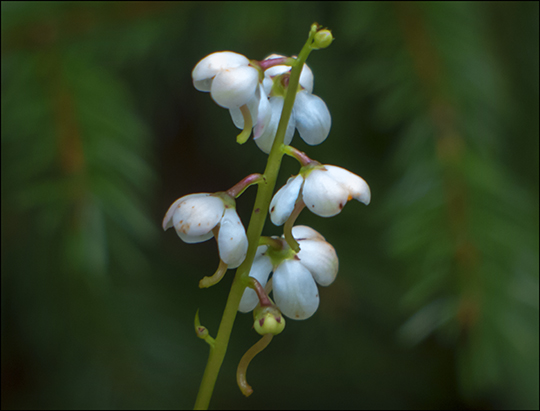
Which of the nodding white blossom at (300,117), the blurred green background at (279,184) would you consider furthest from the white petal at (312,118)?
the blurred green background at (279,184)

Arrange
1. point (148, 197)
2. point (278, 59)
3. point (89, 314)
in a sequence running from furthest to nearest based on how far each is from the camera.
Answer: point (148, 197) < point (89, 314) < point (278, 59)

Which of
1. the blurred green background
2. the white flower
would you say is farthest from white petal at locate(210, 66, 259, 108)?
the blurred green background

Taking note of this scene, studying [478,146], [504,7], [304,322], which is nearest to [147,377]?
[304,322]

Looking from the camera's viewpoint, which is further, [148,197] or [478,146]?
[148,197]

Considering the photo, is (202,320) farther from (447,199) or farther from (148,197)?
(447,199)

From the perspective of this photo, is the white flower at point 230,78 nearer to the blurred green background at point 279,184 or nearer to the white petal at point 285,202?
the white petal at point 285,202

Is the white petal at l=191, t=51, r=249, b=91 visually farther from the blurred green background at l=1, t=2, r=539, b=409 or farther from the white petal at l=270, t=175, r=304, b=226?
the blurred green background at l=1, t=2, r=539, b=409
